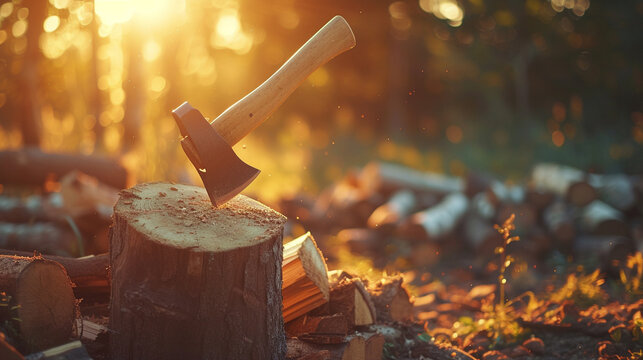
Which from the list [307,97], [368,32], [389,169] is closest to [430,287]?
[389,169]

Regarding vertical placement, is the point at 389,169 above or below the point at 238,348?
above

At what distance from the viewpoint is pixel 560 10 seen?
39.6 ft

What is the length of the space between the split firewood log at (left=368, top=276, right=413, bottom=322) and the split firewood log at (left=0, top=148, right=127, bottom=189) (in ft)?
14.1

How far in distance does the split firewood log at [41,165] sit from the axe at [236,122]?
14.5 ft

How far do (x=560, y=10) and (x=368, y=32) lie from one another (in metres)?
4.77

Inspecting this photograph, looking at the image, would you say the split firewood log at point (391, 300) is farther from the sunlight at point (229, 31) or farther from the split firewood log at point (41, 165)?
the sunlight at point (229, 31)

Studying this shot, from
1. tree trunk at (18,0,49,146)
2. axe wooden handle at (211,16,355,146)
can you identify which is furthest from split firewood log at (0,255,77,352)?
tree trunk at (18,0,49,146)

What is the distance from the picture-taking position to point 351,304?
2594 millimetres

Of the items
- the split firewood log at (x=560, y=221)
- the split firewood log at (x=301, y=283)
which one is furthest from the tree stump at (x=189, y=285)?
the split firewood log at (x=560, y=221)

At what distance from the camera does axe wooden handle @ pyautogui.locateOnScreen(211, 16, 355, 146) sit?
7.59ft

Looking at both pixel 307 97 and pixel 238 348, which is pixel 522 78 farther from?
pixel 238 348

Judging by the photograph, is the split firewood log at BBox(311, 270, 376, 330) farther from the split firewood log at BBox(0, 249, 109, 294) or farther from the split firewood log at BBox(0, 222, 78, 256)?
the split firewood log at BBox(0, 222, 78, 256)

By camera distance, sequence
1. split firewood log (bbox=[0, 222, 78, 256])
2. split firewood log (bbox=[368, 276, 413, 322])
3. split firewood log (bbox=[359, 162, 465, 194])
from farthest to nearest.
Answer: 1. split firewood log (bbox=[359, 162, 465, 194])
2. split firewood log (bbox=[0, 222, 78, 256])
3. split firewood log (bbox=[368, 276, 413, 322])

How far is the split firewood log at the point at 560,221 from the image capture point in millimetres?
5336
